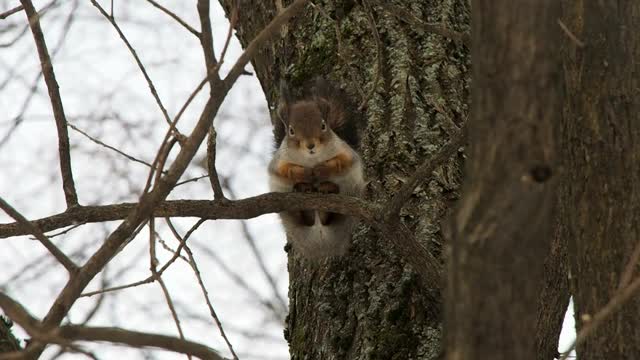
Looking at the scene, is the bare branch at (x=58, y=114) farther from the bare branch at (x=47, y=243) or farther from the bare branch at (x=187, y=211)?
the bare branch at (x=47, y=243)

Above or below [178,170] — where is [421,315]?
above

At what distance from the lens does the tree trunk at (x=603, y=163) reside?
205 cm

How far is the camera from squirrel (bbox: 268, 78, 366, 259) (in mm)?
3232

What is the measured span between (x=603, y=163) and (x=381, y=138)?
122 centimetres

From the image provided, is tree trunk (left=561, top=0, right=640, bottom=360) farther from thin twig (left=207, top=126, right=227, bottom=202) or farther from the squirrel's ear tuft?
the squirrel's ear tuft

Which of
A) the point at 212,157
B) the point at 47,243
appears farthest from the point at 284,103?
the point at 47,243

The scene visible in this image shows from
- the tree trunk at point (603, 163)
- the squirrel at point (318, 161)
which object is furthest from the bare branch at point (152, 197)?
the squirrel at point (318, 161)

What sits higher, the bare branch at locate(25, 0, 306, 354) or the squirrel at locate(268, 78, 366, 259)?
the squirrel at locate(268, 78, 366, 259)

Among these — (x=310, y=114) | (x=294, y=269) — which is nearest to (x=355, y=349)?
(x=294, y=269)

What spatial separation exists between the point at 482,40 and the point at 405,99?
6.08ft

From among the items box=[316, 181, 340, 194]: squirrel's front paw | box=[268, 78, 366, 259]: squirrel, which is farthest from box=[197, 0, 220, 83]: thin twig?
box=[316, 181, 340, 194]: squirrel's front paw

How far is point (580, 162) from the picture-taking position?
213 cm

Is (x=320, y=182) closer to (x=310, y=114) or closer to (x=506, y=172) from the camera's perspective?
(x=310, y=114)

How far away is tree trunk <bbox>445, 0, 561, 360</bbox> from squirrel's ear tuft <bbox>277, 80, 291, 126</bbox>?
194 centimetres
